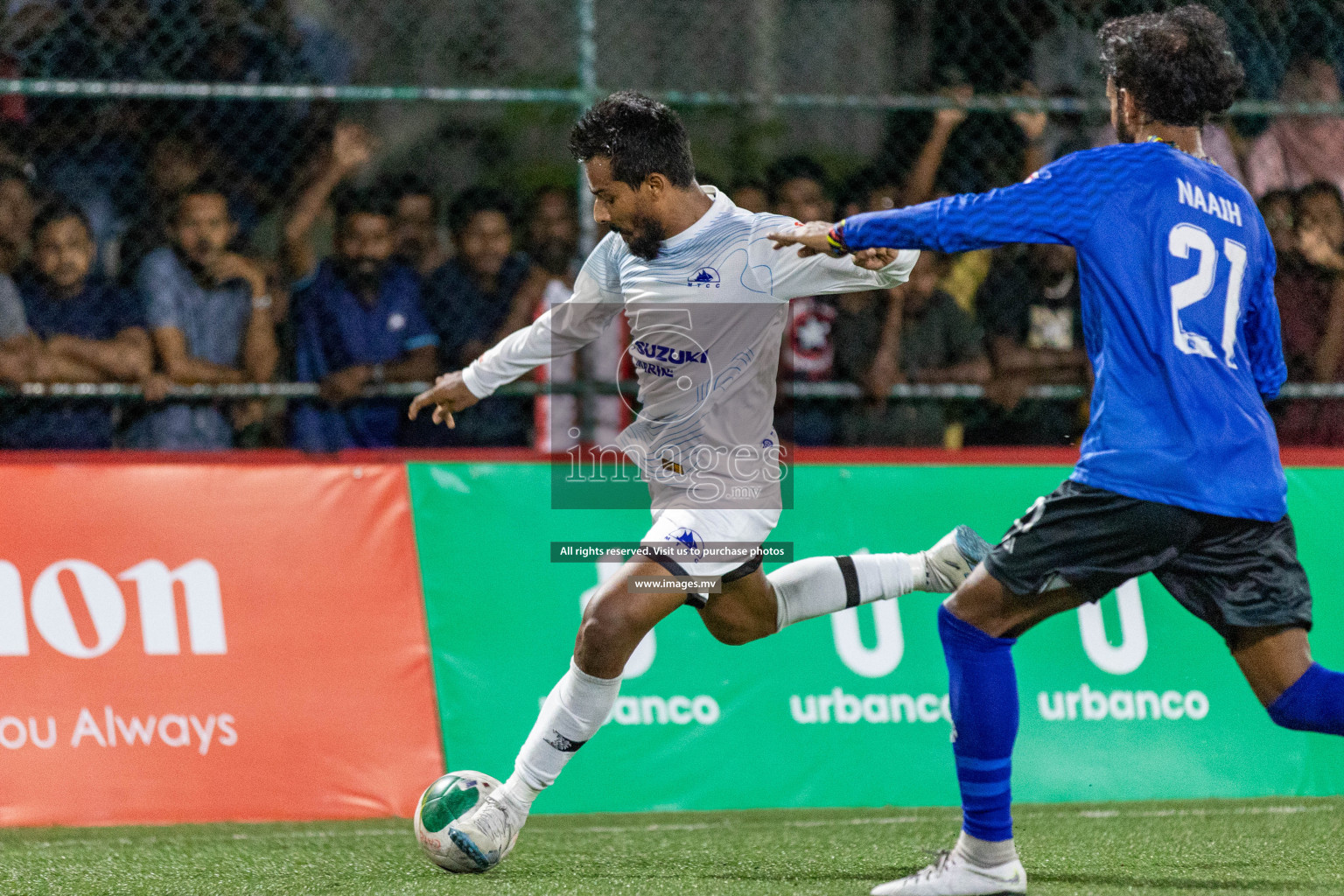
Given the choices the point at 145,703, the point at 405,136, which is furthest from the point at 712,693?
the point at 405,136

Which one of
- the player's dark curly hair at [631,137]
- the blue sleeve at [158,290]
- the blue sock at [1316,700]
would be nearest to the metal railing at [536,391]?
the blue sleeve at [158,290]

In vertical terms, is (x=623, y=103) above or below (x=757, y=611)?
above

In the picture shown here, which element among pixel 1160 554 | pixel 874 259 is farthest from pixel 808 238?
pixel 1160 554

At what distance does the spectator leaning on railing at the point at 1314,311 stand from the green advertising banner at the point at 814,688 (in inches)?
53.8

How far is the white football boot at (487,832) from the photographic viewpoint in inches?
156

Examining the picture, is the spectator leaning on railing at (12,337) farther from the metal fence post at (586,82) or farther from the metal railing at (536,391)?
the metal fence post at (586,82)

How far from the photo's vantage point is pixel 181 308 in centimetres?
629

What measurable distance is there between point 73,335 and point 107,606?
1.60m

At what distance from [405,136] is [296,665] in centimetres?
495

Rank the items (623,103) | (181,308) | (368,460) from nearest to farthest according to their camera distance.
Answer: (623,103) < (368,460) < (181,308)

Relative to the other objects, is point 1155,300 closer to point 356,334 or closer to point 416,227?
point 356,334

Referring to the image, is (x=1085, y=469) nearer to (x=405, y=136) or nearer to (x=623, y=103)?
(x=623, y=103)

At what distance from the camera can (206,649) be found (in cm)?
501

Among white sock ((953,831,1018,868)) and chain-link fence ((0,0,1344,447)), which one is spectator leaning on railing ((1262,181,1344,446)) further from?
white sock ((953,831,1018,868))
